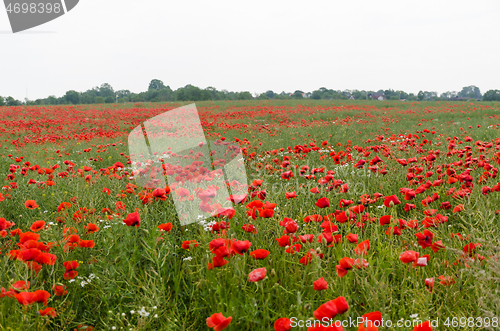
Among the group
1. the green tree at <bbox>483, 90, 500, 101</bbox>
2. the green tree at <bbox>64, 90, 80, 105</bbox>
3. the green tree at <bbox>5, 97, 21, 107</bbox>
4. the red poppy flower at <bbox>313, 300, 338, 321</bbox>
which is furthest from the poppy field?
the green tree at <bbox>483, 90, 500, 101</bbox>

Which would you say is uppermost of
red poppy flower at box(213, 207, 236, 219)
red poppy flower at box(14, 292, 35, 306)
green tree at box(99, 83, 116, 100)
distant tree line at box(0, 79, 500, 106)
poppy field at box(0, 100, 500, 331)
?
green tree at box(99, 83, 116, 100)

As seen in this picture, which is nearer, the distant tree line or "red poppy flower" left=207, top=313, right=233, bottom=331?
"red poppy flower" left=207, top=313, right=233, bottom=331

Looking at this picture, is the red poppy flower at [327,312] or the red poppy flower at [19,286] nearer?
the red poppy flower at [327,312]

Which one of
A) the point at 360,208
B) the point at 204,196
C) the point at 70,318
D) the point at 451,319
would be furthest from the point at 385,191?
the point at 70,318

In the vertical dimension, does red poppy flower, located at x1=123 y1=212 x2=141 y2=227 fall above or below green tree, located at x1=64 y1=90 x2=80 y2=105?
Answer: below

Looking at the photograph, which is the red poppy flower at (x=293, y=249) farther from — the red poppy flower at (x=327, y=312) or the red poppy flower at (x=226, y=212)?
the red poppy flower at (x=327, y=312)

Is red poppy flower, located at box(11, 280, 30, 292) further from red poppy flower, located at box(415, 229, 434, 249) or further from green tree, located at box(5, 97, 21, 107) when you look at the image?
green tree, located at box(5, 97, 21, 107)

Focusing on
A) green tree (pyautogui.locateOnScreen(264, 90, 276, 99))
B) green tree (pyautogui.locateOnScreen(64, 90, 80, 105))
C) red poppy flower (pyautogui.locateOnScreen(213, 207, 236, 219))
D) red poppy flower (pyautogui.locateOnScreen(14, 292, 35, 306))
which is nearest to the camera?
red poppy flower (pyautogui.locateOnScreen(14, 292, 35, 306))


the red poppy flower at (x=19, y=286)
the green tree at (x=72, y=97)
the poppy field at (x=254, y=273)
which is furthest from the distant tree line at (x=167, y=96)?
the red poppy flower at (x=19, y=286)

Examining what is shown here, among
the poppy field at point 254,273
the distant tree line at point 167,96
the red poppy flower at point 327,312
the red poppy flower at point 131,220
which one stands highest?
the distant tree line at point 167,96

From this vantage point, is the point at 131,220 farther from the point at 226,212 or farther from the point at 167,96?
the point at 167,96

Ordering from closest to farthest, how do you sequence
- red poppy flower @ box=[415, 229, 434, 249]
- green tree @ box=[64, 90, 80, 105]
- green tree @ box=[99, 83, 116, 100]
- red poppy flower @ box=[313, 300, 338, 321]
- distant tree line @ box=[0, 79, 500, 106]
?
red poppy flower @ box=[313, 300, 338, 321] → red poppy flower @ box=[415, 229, 434, 249] → distant tree line @ box=[0, 79, 500, 106] → green tree @ box=[64, 90, 80, 105] → green tree @ box=[99, 83, 116, 100]

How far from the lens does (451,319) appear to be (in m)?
1.49

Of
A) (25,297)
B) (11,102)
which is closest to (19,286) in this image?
(25,297)
